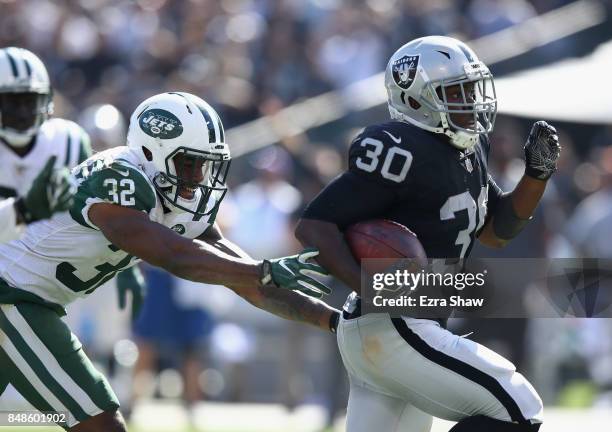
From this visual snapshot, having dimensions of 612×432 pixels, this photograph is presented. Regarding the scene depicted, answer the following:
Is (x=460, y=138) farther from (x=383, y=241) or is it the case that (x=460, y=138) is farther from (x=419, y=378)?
(x=419, y=378)

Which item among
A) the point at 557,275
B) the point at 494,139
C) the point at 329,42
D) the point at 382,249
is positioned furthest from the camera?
the point at 329,42

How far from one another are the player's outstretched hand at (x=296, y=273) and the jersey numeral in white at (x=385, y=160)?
40 centimetres

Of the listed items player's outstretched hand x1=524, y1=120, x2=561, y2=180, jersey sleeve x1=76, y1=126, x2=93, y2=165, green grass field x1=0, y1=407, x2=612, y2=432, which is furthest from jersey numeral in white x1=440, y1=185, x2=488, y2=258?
green grass field x1=0, y1=407, x2=612, y2=432

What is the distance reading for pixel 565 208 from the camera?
10828 millimetres

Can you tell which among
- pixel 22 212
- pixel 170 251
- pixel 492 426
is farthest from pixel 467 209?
pixel 22 212

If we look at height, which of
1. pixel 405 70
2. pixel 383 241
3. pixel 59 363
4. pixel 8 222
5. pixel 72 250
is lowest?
pixel 59 363

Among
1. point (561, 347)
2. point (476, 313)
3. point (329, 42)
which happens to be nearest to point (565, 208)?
point (561, 347)

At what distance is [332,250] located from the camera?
4.67 m

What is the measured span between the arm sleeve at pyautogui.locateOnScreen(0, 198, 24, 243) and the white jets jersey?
1.00m

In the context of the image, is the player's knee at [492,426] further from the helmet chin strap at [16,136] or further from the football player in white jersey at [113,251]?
the helmet chin strap at [16,136]

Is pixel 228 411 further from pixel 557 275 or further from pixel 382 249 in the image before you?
pixel 382 249

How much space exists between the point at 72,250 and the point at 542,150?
1.94 meters

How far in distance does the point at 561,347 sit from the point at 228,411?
9.35 feet

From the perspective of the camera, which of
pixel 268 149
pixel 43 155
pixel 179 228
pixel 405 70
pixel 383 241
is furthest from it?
pixel 268 149
